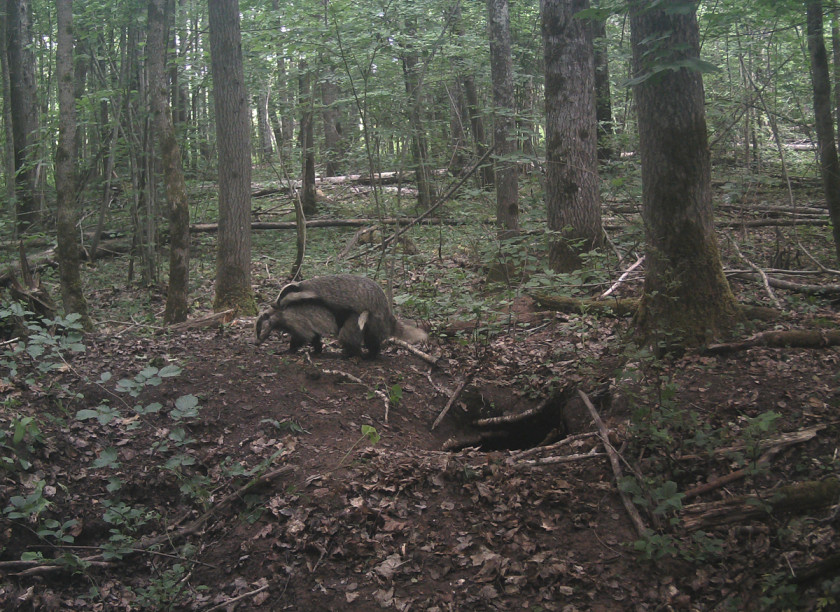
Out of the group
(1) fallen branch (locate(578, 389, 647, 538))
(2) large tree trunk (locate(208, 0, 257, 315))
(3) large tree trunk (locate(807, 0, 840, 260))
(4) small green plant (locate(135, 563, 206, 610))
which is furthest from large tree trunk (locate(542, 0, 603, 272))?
(4) small green plant (locate(135, 563, 206, 610))

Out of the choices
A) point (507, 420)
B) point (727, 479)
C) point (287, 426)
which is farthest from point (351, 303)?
point (727, 479)

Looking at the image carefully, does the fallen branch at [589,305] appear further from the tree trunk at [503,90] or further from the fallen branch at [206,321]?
the fallen branch at [206,321]

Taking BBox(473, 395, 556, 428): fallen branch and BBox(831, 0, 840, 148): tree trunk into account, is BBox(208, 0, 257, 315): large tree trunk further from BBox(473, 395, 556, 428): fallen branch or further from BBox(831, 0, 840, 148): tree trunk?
BBox(831, 0, 840, 148): tree trunk

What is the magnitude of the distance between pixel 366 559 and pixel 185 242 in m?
5.98

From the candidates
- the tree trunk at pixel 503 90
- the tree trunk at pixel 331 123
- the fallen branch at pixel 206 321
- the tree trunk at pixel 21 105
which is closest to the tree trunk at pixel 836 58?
the tree trunk at pixel 503 90

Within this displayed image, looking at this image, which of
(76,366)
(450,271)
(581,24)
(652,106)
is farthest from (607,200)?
(76,366)

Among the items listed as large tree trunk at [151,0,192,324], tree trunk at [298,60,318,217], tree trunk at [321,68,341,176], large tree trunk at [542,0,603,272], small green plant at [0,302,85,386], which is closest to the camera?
small green plant at [0,302,85,386]

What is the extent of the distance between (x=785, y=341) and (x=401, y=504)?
12.8ft

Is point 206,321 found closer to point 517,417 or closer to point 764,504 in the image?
point 517,417

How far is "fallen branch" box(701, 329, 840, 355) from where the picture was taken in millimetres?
5703

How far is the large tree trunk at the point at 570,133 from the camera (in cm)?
874

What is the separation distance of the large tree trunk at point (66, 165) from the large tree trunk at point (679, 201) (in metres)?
6.58

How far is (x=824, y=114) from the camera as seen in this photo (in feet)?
17.9

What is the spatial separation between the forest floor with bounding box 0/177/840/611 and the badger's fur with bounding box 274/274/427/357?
1007 millimetres
